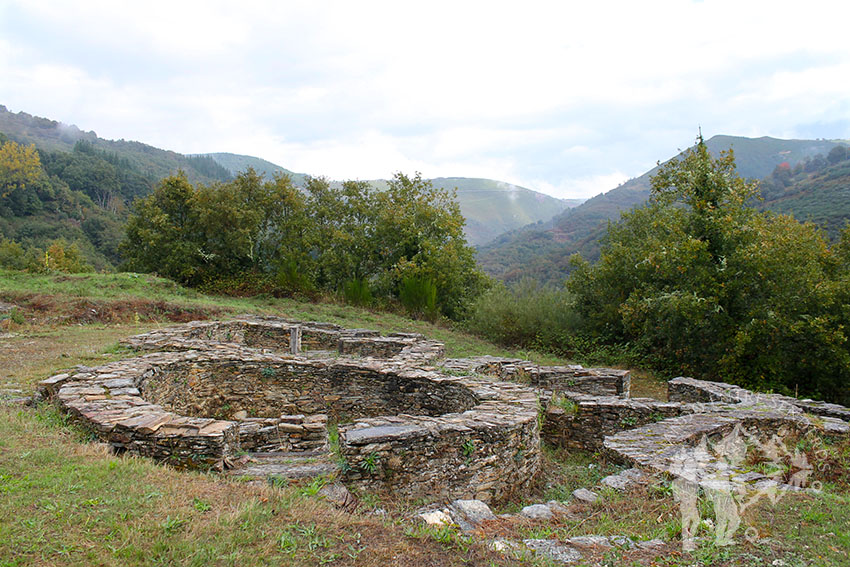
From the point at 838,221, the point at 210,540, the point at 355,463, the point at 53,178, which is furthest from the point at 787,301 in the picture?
the point at 53,178

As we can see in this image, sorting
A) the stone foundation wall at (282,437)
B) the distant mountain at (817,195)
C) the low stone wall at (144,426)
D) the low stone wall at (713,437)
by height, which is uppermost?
the distant mountain at (817,195)

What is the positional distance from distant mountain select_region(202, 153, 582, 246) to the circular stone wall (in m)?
123

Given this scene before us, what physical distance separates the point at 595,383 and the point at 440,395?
11.1ft

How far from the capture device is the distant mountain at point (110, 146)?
10250 cm

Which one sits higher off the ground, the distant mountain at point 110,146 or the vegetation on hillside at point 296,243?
the distant mountain at point 110,146

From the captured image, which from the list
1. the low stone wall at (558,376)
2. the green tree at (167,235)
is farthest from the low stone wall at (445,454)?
the green tree at (167,235)

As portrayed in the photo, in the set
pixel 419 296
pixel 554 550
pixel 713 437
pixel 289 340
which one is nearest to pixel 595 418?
pixel 713 437

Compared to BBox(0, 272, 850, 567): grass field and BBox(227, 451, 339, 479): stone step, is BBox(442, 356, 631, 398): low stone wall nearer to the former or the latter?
BBox(0, 272, 850, 567): grass field

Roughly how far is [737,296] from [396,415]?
8.86 metres

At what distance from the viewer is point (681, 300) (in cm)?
1073

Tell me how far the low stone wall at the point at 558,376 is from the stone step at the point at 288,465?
3427 mm

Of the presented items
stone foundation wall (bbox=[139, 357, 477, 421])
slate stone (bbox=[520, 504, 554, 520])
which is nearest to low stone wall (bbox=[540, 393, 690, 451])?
stone foundation wall (bbox=[139, 357, 477, 421])

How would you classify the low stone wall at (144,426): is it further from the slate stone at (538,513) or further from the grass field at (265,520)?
the slate stone at (538,513)

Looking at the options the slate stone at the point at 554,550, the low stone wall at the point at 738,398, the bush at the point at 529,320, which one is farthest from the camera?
the bush at the point at 529,320
